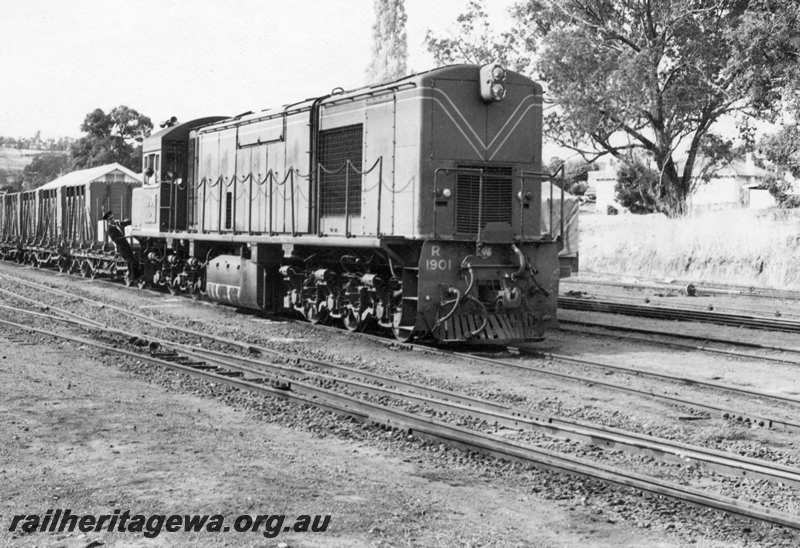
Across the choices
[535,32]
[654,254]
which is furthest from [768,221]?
[535,32]

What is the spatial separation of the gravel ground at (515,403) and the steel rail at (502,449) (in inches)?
3.1

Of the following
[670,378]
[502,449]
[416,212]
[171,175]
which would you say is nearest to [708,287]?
[171,175]

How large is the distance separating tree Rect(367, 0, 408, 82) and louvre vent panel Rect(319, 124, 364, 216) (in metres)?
50.3

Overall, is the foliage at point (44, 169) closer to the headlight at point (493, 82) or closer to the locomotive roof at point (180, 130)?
the locomotive roof at point (180, 130)

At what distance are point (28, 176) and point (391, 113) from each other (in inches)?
3862

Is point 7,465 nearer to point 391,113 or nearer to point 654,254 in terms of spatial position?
point 391,113

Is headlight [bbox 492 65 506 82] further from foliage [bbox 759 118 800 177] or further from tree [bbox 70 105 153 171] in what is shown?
tree [bbox 70 105 153 171]

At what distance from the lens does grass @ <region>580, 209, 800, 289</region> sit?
2484cm

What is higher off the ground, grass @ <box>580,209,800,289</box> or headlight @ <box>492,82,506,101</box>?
headlight @ <box>492,82,506,101</box>

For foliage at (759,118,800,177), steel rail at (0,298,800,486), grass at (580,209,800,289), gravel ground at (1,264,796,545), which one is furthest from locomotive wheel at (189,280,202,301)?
foliage at (759,118,800,177)

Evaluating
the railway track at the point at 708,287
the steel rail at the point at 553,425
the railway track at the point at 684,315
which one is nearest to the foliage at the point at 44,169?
the railway track at the point at 708,287

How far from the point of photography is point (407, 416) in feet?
24.9

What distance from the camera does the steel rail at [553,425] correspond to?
6.08 m

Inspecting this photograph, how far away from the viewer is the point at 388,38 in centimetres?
6406
